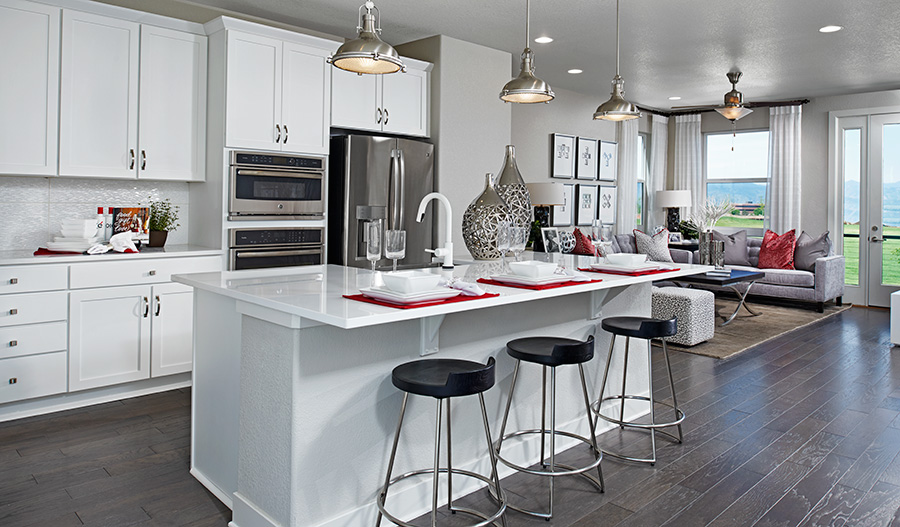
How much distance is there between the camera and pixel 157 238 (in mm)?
4098

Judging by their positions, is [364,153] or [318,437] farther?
[364,153]

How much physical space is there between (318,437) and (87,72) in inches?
115

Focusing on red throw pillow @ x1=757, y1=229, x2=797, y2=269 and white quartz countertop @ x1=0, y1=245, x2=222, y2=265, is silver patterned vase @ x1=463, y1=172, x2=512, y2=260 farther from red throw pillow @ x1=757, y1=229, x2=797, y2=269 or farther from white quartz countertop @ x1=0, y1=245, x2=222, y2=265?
red throw pillow @ x1=757, y1=229, x2=797, y2=269

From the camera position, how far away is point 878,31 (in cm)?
497

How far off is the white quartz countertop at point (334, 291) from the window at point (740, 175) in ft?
21.1

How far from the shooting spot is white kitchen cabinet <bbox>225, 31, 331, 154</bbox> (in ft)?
13.4

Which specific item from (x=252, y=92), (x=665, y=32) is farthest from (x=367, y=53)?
(x=665, y=32)

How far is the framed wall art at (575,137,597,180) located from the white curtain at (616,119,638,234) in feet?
2.10

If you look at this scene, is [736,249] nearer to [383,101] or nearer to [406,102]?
[406,102]

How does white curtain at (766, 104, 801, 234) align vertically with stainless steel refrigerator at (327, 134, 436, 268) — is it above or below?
above

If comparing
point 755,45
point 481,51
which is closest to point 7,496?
point 481,51

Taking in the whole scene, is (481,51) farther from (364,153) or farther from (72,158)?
(72,158)

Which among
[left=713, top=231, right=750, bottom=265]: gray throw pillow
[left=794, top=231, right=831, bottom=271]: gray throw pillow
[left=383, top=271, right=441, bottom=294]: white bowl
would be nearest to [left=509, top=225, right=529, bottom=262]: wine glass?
[left=383, top=271, right=441, bottom=294]: white bowl

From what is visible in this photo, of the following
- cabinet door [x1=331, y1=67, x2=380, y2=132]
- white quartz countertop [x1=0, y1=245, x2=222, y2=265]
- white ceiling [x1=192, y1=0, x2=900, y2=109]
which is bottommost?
white quartz countertop [x1=0, y1=245, x2=222, y2=265]
